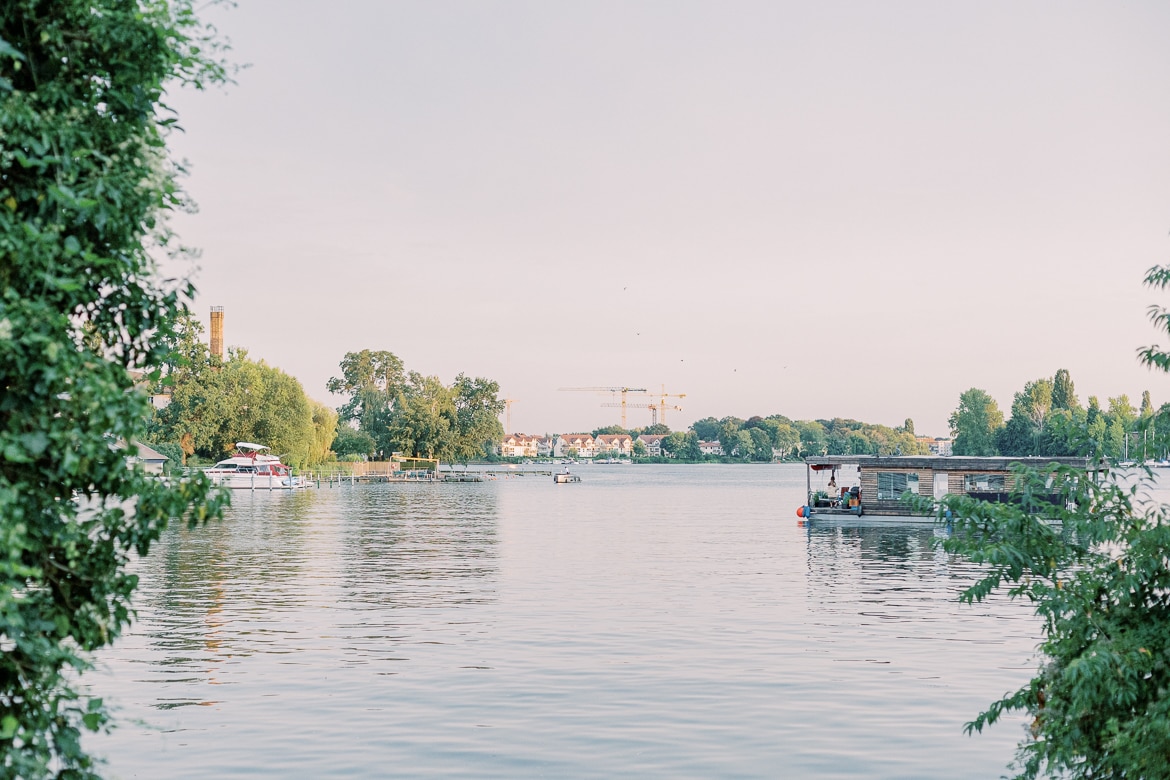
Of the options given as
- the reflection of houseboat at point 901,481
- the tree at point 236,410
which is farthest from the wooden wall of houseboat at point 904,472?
the tree at point 236,410

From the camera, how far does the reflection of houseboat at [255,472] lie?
358 ft

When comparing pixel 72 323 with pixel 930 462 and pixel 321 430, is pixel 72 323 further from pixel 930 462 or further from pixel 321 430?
pixel 321 430

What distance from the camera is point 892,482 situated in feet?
218

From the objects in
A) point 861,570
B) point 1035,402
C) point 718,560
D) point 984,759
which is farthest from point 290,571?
point 1035,402

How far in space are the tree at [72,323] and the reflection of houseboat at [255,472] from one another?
101965mm

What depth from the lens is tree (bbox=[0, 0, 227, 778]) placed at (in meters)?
6.69

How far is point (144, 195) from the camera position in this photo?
23.8 feet

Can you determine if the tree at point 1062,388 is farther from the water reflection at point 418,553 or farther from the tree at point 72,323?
the tree at point 72,323

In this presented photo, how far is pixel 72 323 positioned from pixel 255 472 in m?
105

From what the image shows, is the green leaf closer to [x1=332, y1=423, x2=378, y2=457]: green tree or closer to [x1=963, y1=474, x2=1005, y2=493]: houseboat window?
[x1=963, y1=474, x2=1005, y2=493]: houseboat window

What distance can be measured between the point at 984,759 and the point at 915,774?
1.56 metres

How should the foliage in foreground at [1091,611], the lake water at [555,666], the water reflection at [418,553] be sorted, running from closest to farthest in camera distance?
the foliage in foreground at [1091,611]
the lake water at [555,666]
the water reflection at [418,553]

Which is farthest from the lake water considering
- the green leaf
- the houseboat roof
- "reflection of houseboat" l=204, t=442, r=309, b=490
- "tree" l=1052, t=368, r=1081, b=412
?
"tree" l=1052, t=368, r=1081, b=412

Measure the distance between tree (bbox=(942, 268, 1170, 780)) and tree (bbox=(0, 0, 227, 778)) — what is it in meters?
6.78
